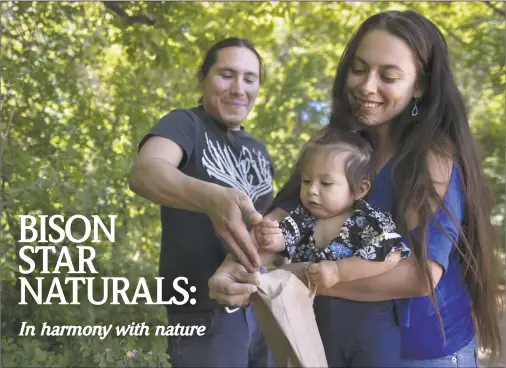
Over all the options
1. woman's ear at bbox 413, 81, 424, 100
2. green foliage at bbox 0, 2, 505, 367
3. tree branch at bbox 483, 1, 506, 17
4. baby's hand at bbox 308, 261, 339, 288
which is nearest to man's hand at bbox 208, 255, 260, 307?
baby's hand at bbox 308, 261, 339, 288

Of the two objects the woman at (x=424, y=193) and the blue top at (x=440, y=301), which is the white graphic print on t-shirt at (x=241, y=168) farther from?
the blue top at (x=440, y=301)

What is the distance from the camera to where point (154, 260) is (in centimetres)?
382

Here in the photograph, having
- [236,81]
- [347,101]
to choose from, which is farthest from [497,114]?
[347,101]

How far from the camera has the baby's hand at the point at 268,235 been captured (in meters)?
1.28

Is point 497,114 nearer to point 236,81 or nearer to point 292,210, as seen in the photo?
point 236,81

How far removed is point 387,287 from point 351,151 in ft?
0.96

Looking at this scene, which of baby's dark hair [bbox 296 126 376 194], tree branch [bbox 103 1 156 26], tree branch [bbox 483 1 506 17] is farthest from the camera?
tree branch [bbox 483 1 506 17]

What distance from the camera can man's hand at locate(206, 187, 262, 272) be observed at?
1203mm

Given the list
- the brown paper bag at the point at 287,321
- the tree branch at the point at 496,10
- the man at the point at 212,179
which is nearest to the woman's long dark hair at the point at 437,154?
the brown paper bag at the point at 287,321

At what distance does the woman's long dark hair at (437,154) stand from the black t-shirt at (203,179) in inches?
21.6

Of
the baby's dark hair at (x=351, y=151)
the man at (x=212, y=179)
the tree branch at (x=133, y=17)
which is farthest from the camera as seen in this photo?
the tree branch at (x=133, y=17)

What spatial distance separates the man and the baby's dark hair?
0.49 meters

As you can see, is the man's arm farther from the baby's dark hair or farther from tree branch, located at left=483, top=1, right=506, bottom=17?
tree branch, located at left=483, top=1, right=506, bottom=17

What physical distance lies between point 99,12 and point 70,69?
37 cm
